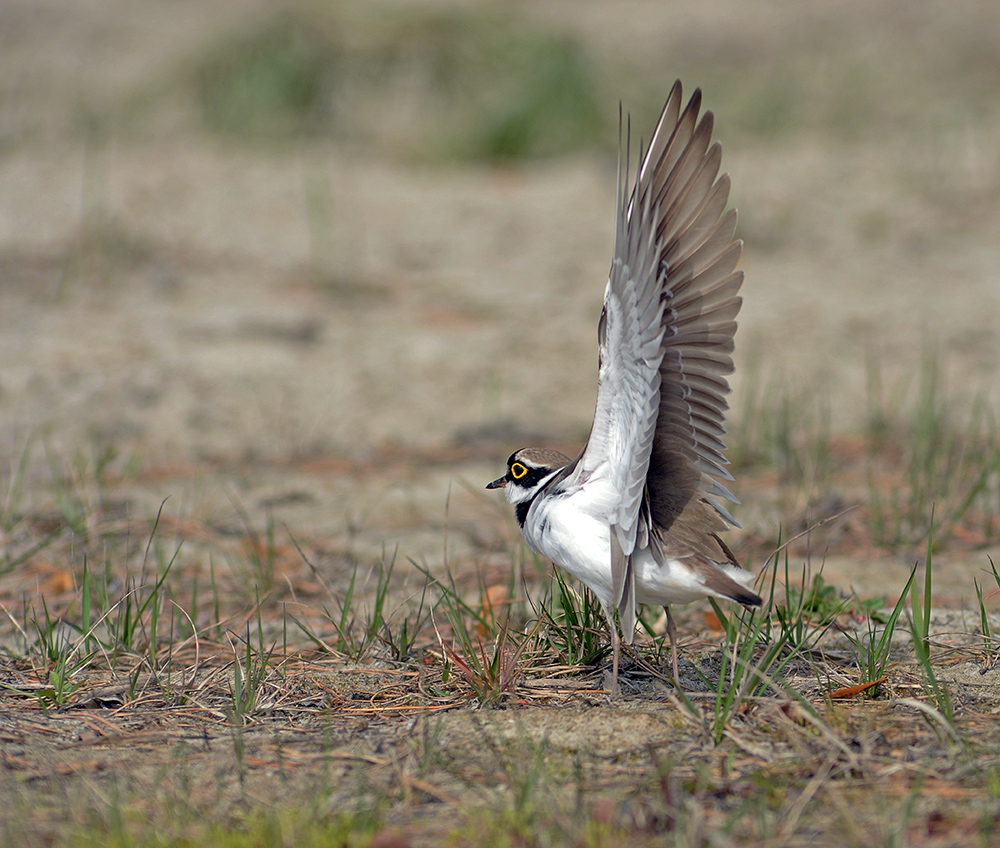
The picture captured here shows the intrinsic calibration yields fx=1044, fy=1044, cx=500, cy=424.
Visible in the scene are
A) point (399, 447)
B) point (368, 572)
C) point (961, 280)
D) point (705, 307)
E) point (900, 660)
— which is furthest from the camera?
point (961, 280)

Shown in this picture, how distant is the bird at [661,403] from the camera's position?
8.02ft

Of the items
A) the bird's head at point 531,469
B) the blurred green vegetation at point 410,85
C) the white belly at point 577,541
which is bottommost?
the white belly at point 577,541

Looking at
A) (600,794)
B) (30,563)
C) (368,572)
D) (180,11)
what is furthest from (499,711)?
(180,11)

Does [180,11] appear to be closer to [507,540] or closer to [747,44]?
[747,44]

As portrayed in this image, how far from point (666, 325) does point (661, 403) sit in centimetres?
23

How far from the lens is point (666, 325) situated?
253cm

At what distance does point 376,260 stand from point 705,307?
607 cm

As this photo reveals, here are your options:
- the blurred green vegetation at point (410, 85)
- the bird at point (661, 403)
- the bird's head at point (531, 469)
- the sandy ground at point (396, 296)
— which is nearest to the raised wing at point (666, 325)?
the bird at point (661, 403)

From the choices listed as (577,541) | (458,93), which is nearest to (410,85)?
(458,93)

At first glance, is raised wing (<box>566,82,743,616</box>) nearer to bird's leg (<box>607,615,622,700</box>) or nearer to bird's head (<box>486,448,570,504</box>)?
bird's leg (<box>607,615,622,700</box>)

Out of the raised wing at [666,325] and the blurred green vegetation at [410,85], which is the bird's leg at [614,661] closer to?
the raised wing at [666,325]

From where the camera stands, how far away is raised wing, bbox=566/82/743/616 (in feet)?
7.98

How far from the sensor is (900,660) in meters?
3.08

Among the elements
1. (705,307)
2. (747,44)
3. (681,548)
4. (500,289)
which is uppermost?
(747,44)
